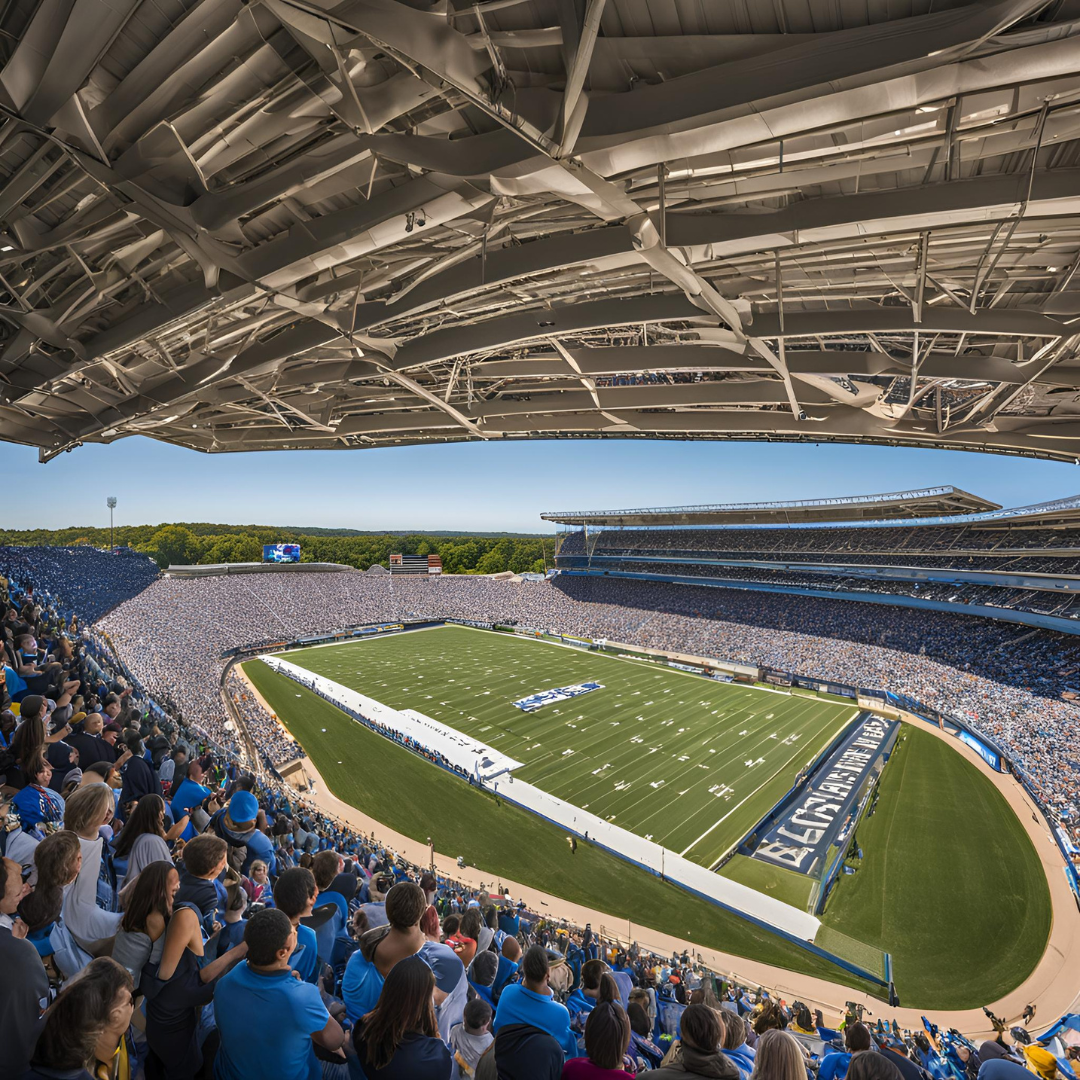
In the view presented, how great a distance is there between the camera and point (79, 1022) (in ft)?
5.68

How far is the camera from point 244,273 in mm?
6195

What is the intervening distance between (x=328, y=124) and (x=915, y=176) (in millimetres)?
5267

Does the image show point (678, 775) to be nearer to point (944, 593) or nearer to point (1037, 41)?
point (1037, 41)

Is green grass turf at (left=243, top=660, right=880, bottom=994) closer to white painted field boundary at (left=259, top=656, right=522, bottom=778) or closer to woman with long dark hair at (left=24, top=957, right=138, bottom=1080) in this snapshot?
white painted field boundary at (left=259, top=656, right=522, bottom=778)

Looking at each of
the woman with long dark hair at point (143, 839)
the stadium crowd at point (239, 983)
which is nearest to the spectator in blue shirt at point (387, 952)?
the stadium crowd at point (239, 983)

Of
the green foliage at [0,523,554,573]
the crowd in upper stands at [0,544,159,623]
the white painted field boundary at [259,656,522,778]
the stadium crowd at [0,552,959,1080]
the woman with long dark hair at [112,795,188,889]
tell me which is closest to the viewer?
the stadium crowd at [0,552,959,1080]

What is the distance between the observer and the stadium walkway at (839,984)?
10425mm

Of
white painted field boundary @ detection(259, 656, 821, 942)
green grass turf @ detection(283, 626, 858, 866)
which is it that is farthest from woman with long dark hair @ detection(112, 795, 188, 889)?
green grass turf @ detection(283, 626, 858, 866)

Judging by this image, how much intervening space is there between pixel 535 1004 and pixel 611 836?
14.8 m

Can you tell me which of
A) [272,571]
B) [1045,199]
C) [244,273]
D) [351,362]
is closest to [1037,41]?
[1045,199]

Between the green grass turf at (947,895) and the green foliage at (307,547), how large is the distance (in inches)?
2503

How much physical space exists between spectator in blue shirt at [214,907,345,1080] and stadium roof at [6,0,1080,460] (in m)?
4.65

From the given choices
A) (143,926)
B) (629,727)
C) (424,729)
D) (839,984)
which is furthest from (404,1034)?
(629,727)

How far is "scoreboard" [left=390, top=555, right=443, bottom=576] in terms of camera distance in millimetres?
65062
